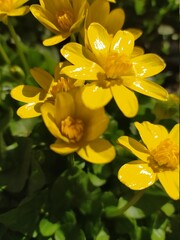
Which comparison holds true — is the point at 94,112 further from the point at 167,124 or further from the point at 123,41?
the point at 167,124

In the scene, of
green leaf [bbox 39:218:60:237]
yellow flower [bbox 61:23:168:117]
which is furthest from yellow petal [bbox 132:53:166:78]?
green leaf [bbox 39:218:60:237]

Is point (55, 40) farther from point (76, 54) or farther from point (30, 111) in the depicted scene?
point (30, 111)

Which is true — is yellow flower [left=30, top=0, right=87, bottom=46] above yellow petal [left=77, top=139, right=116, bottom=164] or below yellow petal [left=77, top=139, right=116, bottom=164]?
above

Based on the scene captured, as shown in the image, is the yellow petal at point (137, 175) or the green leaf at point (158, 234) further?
the green leaf at point (158, 234)

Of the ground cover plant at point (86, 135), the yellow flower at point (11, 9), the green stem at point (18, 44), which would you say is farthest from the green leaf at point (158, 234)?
the yellow flower at point (11, 9)

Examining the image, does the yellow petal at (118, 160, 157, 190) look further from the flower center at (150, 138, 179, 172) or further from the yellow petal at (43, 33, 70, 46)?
the yellow petal at (43, 33, 70, 46)

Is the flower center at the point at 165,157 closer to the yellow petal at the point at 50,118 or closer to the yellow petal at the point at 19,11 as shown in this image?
the yellow petal at the point at 50,118

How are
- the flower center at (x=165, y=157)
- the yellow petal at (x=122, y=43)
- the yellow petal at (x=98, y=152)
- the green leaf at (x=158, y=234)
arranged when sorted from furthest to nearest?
the green leaf at (x=158, y=234), the yellow petal at (x=122, y=43), the flower center at (x=165, y=157), the yellow petal at (x=98, y=152)
